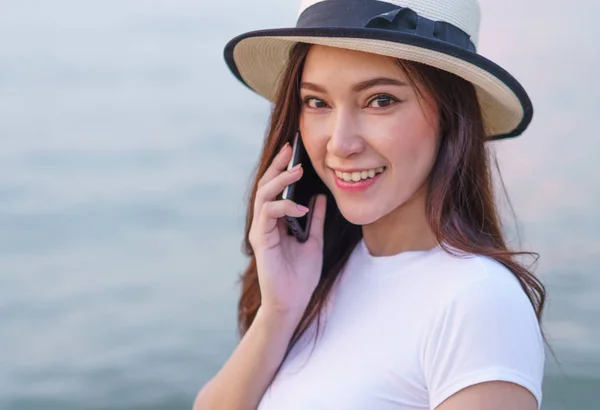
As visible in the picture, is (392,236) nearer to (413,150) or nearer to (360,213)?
(360,213)

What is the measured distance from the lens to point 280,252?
6.73 feet

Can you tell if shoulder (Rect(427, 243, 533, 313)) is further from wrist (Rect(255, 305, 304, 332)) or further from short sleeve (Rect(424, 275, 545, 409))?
wrist (Rect(255, 305, 304, 332))

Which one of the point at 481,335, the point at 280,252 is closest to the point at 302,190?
the point at 280,252

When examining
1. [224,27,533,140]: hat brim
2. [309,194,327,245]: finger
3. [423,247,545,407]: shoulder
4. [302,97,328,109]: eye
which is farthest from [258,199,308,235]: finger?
[423,247,545,407]: shoulder

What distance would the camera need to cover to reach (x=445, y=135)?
6.01ft

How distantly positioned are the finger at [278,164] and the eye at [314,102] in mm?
162

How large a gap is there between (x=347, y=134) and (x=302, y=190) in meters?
0.40

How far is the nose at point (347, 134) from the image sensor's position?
1770 mm

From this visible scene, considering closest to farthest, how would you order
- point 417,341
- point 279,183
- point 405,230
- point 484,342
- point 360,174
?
point 484,342
point 417,341
point 360,174
point 405,230
point 279,183

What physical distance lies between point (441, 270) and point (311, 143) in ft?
1.23

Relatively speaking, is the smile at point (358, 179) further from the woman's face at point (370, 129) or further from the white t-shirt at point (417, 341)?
the white t-shirt at point (417, 341)

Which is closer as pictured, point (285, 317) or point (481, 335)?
point (481, 335)

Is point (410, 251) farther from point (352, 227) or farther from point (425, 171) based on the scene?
point (352, 227)

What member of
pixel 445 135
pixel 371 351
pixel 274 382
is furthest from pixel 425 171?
pixel 274 382
